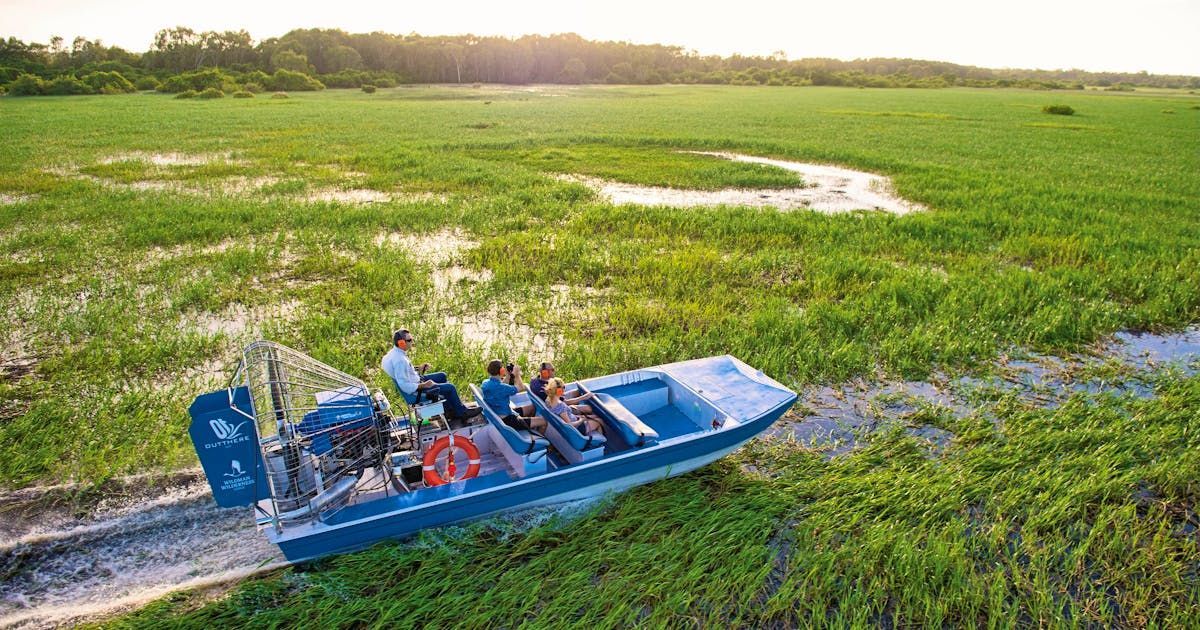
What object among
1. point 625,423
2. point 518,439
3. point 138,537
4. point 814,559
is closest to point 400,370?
point 518,439

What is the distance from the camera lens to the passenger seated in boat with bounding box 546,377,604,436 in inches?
278

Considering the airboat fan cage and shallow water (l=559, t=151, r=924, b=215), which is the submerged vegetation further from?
the airboat fan cage

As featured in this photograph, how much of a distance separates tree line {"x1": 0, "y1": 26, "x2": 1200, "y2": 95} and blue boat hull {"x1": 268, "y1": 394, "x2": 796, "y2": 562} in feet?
264

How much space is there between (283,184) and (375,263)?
413 inches

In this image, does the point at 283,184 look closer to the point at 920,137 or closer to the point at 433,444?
the point at 433,444

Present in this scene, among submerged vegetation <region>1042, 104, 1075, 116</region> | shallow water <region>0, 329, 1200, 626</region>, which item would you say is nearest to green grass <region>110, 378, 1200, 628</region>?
shallow water <region>0, 329, 1200, 626</region>

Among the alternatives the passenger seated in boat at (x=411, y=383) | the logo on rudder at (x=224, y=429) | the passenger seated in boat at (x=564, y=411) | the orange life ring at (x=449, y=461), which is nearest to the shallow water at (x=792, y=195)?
the passenger seated in boat at (x=564, y=411)

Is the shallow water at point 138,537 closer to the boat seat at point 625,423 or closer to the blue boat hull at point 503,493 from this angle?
the blue boat hull at point 503,493

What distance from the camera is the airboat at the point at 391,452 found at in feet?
18.6

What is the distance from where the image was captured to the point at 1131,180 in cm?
2520

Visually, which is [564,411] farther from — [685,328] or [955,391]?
[955,391]

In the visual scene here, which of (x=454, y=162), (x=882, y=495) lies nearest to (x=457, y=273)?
(x=882, y=495)

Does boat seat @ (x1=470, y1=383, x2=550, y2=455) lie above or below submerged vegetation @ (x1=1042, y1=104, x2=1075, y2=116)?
below

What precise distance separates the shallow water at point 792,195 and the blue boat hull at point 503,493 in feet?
45.2
